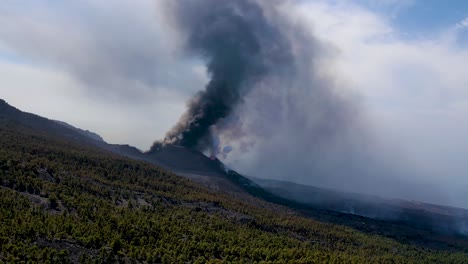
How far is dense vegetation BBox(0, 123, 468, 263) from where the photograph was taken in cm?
4525

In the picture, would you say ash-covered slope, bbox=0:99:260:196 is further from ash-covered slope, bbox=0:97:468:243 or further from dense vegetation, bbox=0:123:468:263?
dense vegetation, bbox=0:123:468:263

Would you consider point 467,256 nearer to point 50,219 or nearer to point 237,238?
point 237,238

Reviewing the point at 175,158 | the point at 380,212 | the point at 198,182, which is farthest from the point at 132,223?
the point at 380,212

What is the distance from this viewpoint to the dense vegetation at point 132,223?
45.2 m

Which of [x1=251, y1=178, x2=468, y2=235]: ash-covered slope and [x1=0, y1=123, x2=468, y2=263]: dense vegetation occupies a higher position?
[x1=251, y1=178, x2=468, y2=235]: ash-covered slope

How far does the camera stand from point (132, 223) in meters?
58.7

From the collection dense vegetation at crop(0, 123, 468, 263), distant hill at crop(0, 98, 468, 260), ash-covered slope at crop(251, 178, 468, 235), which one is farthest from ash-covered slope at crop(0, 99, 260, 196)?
dense vegetation at crop(0, 123, 468, 263)

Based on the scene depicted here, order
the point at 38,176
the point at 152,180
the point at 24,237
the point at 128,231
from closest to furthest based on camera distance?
1. the point at 24,237
2. the point at 128,231
3. the point at 38,176
4. the point at 152,180

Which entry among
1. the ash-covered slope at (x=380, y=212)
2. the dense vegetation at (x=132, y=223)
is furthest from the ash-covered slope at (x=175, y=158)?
the dense vegetation at (x=132, y=223)

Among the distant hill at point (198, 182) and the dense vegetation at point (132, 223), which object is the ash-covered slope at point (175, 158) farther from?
the dense vegetation at point (132, 223)

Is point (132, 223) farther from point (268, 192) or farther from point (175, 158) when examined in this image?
point (175, 158)

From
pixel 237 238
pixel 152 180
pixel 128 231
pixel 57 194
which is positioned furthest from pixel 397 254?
pixel 57 194

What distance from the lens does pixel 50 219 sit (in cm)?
4938

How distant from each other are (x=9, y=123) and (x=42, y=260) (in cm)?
9882
